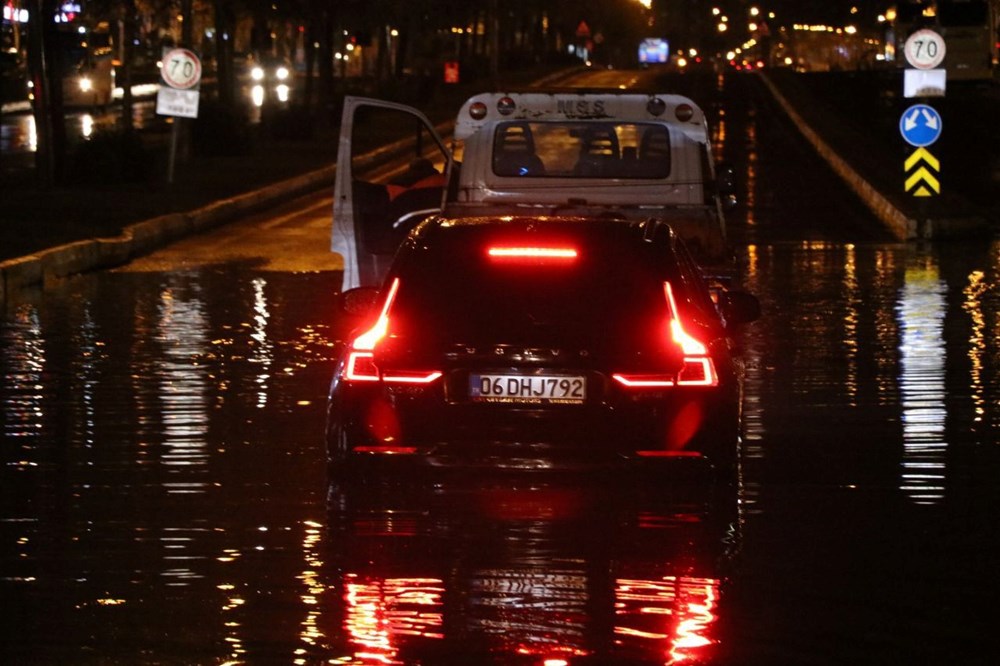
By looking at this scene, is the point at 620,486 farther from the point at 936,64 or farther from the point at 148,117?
the point at 148,117

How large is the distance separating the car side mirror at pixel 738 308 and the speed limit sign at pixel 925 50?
1645cm

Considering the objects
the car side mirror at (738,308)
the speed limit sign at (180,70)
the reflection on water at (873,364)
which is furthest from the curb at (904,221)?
the car side mirror at (738,308)

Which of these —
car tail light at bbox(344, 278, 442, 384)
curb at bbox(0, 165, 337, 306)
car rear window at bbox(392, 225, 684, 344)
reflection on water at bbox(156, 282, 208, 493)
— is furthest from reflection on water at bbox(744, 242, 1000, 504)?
curb at bbox(0, 165, 337, 306)

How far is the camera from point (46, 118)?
86.0 ft

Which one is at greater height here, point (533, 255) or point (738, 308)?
point (533, 255)

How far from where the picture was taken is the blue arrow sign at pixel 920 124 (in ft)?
81.0

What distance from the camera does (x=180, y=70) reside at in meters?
27.4

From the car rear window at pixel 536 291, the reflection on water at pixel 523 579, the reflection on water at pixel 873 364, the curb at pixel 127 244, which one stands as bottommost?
the reflection on water at pixel 873 364

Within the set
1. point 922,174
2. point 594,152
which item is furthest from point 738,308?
point 922,174

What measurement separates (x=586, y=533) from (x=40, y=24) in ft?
65.2

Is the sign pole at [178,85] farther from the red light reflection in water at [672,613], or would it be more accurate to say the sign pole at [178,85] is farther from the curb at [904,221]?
the red light reflection in water at [672,613]

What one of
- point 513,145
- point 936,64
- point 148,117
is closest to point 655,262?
point 513,145

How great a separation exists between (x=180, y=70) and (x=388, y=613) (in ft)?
71.7

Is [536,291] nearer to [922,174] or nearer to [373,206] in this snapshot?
[373,206]
